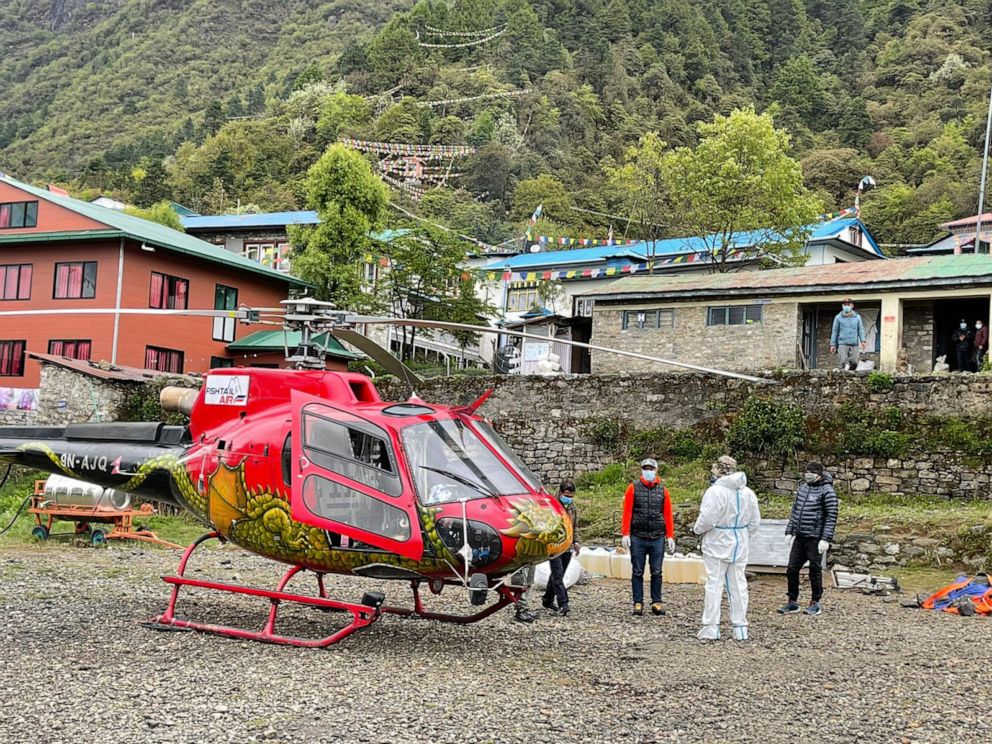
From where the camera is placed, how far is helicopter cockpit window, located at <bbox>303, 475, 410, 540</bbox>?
27.6 ft

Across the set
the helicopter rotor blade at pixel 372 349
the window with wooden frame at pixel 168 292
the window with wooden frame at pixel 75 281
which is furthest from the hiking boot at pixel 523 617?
the window with wooden frame at pixel 75 281

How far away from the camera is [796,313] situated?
25031 mm

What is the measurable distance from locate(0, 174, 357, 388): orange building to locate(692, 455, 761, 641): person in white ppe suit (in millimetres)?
23258

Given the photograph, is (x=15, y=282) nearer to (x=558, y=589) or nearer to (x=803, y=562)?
(x=558, y=589)

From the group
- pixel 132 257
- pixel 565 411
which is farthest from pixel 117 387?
pixel 565 411

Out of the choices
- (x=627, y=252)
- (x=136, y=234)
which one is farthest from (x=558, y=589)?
(x=627, y=252)

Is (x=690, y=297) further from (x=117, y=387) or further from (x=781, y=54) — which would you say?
(x=781, y=54)

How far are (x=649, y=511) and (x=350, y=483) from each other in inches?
159

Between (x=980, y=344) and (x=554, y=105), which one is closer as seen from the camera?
(x=980, y=344)

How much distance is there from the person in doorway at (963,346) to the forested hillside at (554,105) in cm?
3761

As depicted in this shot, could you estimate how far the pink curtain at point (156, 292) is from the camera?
30938 millimetres

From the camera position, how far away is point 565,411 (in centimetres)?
2255

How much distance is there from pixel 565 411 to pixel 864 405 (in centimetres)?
644

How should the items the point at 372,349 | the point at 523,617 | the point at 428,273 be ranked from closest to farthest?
the point at 372,349 < the point at 523,617 < the point at 428,273
